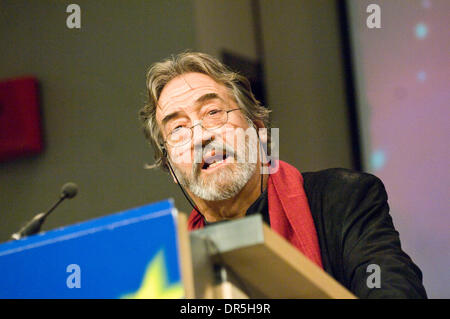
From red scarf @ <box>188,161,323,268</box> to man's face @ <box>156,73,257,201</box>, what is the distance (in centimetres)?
9

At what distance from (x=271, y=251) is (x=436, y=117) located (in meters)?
1.92

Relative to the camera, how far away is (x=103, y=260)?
0.96m

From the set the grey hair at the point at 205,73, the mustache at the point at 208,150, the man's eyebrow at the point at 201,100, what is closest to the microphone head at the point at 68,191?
the mustache at the point at 208,150

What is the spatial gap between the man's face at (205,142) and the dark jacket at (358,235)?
0.23 metres

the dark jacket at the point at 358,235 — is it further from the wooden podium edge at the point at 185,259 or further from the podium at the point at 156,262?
the wooden podium edge at the point at 185,259

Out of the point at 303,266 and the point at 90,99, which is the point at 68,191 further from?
the point at 90,99

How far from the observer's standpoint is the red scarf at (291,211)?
6.14 feet

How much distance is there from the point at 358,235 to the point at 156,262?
0.97 meters

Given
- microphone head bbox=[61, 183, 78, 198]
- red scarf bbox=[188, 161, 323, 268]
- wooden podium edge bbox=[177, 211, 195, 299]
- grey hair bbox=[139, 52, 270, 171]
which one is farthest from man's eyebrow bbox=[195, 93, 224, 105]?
wooden podium edge bbox=[177, 211, 195, 299]

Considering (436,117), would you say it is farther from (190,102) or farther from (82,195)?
(82,195)

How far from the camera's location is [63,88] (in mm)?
3373

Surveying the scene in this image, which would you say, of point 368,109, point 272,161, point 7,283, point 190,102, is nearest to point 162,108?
point 190,102

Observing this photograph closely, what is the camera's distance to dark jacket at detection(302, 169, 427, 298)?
1.46 meters

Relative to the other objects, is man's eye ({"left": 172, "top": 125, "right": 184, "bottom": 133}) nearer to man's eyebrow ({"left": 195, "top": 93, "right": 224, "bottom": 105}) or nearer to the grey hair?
man's eyebrow ({"left": 195, "top": 93, "right": 224, "bottom": 105})
